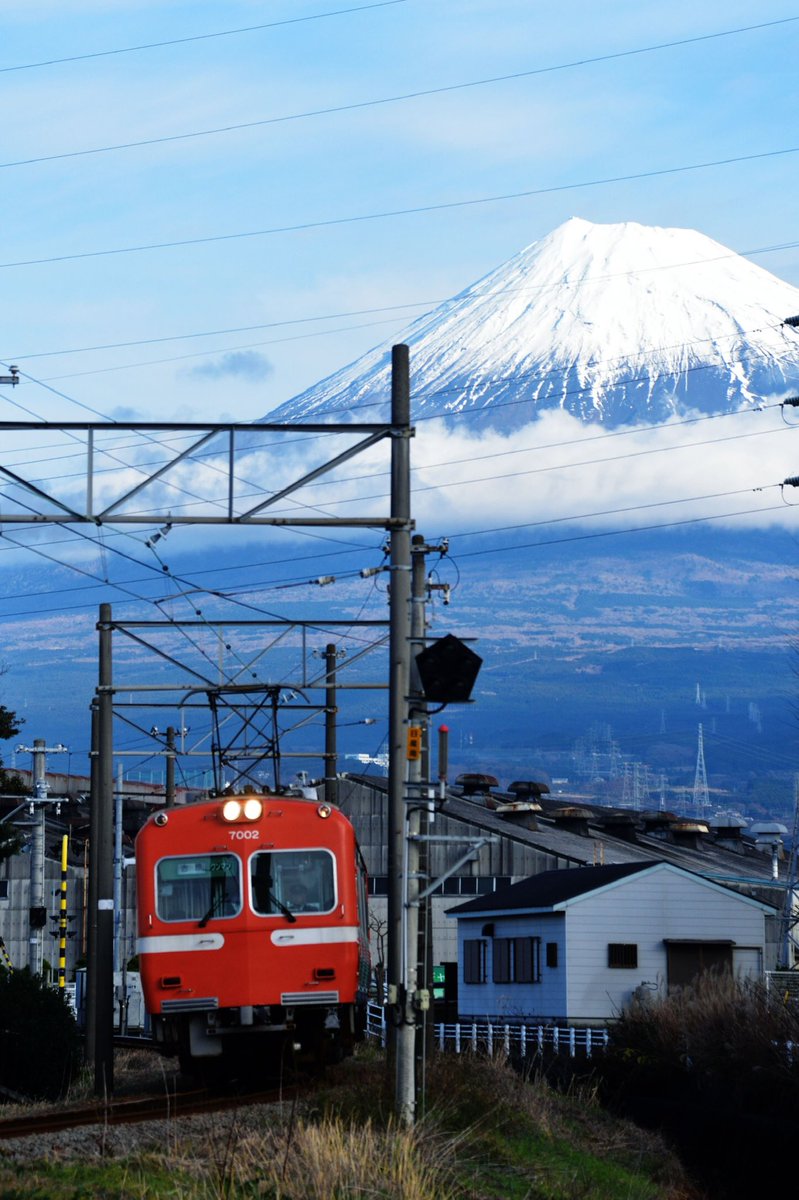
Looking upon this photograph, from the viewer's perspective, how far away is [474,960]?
151 feet

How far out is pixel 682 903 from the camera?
42.1m

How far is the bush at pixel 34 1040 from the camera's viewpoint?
896 inches

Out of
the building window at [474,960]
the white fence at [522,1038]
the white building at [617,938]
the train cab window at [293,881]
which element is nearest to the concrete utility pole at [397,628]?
the train cab window at [293,881]

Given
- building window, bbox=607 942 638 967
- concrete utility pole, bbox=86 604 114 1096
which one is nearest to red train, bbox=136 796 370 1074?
concrete utility pole, bbox=86 604 114 1096

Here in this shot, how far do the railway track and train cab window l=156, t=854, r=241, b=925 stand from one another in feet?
6.88

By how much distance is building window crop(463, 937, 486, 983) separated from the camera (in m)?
45.6

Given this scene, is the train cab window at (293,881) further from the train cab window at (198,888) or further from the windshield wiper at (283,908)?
the train cab window at (198,888)

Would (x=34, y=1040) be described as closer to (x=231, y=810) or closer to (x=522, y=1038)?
(x=231, y=810)

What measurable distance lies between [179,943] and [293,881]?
1508 millimetres

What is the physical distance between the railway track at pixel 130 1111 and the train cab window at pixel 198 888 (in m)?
2.10

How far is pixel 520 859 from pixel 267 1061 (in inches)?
1593

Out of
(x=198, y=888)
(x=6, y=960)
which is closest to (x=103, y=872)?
(x=198, y=888)

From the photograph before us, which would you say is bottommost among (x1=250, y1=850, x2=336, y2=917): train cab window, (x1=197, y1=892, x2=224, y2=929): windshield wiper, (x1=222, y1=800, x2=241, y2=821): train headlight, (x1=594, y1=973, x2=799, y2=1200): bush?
(x1=594, y1=973, x2=799, y2=1200): bush

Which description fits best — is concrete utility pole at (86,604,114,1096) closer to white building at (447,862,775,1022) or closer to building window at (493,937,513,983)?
white building at (447,862,775,1022)
